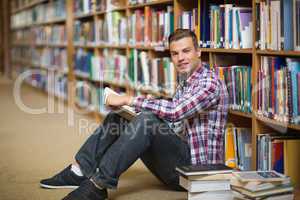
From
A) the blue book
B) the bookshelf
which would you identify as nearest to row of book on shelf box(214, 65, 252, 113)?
the bookshelf

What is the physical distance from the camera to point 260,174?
226 centimetres

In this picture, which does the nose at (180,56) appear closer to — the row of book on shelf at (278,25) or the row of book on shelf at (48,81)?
the row of book on shelf at (278,25)

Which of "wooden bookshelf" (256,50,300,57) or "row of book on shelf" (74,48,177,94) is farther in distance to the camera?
"row of book on shelf" (74,48,177,94)

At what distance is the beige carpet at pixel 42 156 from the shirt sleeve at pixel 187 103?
0.51 m

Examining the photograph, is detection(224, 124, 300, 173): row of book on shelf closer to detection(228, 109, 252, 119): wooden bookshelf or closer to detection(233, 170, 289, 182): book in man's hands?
detection(228, 109, 252, 119): wooden bookshelf

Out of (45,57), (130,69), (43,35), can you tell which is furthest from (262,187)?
(43,35)

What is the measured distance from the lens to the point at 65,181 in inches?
108

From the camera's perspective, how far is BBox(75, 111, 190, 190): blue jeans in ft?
7.57

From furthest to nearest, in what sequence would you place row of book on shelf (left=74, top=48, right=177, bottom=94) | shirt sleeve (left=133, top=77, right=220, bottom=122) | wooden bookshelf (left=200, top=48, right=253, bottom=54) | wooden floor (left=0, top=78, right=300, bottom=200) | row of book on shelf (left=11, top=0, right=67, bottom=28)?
row of book on shelf (left=11, top=0, right=67, bottom=28), row of book on shelf (left=74, top=48, right=177, bottom=94), wooden floor (left=0, top=78, right=300, bottom=200), wooden bookshelf (left=200, top=48, right=253, bottom=54), shirt sleeve (left=133, top=77, right=220, bottom=122)

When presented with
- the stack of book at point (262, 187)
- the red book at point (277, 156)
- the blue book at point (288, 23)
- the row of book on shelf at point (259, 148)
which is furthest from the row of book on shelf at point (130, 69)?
the stack of book at point (262, 187)

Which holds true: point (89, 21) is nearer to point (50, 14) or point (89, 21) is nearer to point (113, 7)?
point (113, 7)

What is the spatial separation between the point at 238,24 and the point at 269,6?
0.38 m

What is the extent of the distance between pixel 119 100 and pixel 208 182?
559mm

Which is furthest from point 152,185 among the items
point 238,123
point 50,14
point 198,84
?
point 50,14
